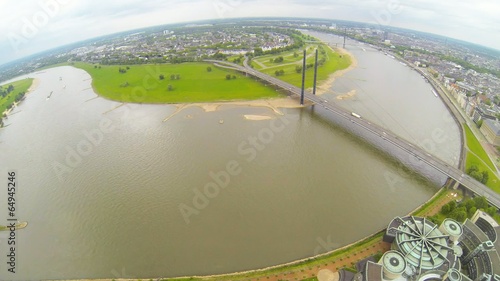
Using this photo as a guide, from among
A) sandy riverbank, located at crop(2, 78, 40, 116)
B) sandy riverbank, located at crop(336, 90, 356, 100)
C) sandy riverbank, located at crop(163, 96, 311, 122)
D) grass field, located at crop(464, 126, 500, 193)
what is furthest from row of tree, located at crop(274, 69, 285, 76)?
sandy riverbank, located at crop(2, 78, 40, 116)

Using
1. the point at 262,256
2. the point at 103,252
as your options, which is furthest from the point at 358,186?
the point at 103,252

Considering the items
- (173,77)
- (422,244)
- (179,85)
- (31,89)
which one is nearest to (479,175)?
(422,244)

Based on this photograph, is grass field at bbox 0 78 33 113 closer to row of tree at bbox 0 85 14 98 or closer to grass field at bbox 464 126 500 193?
row of tree at bbox 0 85 14 98

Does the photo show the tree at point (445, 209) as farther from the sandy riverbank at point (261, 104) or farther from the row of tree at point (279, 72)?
the row of tree at point (279, 72)

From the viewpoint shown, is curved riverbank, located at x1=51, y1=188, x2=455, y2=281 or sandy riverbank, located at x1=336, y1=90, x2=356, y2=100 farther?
sandy riverbank, located at x1=336, y1=90, x2=356, y2=100

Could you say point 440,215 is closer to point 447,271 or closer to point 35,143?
point 447,271

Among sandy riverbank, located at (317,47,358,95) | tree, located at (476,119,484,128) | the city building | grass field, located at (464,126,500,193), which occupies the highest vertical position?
sandy riverbank, located at (317,47,358,95)

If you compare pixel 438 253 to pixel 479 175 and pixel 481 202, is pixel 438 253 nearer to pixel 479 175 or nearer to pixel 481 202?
pixel 481 202
